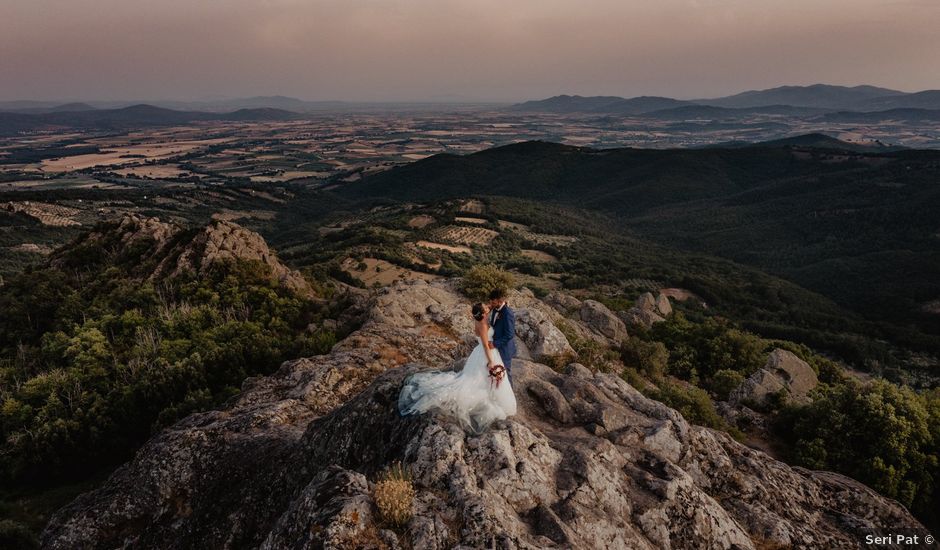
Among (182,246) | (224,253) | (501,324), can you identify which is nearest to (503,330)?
Answer: (501,324)

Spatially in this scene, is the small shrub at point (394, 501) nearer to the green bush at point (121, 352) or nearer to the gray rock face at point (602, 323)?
the green bush at point (121, 352)

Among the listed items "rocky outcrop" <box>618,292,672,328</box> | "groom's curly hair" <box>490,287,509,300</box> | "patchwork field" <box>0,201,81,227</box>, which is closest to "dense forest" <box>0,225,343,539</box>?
"groom's curly hair" <box>490,287,509,300</box>

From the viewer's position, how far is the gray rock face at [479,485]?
25.5 feet

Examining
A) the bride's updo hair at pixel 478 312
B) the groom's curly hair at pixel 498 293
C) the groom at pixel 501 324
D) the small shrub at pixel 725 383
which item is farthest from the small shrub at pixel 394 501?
the small shrub at pixel 725 383

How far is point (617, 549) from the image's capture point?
27.5ft

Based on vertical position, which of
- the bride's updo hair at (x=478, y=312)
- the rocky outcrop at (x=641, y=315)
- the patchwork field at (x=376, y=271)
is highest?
the bride's updo hair at (x=478, y=312)

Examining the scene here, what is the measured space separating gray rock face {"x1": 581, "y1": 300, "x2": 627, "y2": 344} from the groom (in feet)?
88.6

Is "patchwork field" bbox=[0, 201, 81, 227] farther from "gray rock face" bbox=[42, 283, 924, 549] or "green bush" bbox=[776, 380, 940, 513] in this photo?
"green bush" bbox=[776, 380, 940, 513]

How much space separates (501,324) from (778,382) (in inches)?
993

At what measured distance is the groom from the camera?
10.4 m

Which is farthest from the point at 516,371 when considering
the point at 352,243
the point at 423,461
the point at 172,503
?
the point at 352,243

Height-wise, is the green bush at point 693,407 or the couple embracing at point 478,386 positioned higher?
the couple embracing at point 478,386

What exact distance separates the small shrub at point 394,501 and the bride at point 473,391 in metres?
2.20

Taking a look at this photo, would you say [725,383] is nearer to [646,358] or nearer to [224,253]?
[646,358]
